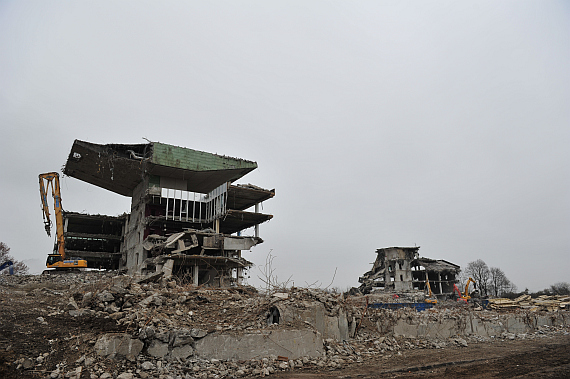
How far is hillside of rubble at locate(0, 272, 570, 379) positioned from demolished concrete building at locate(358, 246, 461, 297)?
3670 cm

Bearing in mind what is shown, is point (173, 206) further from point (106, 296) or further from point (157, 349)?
point (157, 349)

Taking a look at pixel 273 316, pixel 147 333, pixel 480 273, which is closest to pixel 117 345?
pixel 147 333

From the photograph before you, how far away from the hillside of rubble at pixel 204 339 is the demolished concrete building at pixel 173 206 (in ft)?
59.0

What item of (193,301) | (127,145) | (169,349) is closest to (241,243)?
(127,145)

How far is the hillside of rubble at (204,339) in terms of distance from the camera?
6.39 metres

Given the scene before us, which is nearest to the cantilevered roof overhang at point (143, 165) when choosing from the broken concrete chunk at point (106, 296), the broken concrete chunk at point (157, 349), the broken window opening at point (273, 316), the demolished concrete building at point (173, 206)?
the demolished concrete building at point (173, 206)

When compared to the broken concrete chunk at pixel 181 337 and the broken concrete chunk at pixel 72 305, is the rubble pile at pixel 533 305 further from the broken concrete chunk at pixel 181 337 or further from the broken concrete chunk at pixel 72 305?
the broken concrete chunk at pixel 72 305

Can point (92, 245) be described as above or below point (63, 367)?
above

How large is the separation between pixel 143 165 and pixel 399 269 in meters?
35.5

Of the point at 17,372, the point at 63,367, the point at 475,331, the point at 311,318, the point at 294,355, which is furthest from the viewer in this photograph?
the point at 475,331

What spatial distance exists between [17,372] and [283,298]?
5.45 metres

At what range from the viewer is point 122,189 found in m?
35.2

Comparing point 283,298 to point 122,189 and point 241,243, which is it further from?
point 122,189

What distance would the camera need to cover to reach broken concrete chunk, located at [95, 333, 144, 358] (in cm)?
653
